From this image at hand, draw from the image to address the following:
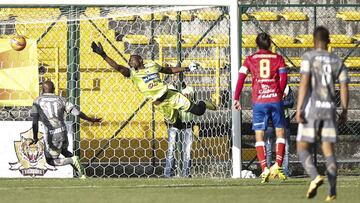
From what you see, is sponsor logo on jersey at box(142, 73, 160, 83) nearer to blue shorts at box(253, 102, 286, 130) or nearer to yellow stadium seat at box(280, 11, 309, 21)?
blue shorts at box(253, 102, 286, 130)

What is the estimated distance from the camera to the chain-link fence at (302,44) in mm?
19925

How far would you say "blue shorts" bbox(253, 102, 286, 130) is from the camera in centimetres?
1477

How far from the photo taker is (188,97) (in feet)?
61.3

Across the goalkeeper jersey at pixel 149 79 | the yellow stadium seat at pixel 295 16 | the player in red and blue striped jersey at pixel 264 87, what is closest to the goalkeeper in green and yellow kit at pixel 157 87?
the goalkeeper jersey at pixel 149 79

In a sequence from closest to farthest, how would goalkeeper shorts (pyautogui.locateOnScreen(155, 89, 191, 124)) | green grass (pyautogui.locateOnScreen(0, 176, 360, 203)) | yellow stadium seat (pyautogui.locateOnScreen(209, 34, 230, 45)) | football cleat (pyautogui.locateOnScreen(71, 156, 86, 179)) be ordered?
green grass (pyautogui.locateOnScreen(0, 176, 360, 203)) < football cleat (pyautogui.locateOnScreen(71, 156, 86, 179)) < goalkeeper shorts (pyautogui.locateOnScreen(155, 89, 191, 124)) < yellow stadium seat (pyautogui.locateOnScreen(209, 34, 230, 45))

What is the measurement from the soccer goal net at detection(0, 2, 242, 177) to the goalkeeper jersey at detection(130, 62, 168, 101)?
108cm

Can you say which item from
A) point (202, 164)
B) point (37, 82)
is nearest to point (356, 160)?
point (202, 164)

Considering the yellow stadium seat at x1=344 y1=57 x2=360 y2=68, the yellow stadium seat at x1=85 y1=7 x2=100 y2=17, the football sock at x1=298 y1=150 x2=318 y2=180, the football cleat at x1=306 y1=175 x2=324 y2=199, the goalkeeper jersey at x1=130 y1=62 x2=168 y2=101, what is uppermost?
the yellow stadium seat at x1=85 y1=7 x2=100 y2=17

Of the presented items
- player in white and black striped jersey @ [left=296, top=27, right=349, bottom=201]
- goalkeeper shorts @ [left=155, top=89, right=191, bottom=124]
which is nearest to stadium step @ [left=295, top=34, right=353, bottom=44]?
goalkeeper shorts @ [left=155, top=89, right=191, bottom=124]

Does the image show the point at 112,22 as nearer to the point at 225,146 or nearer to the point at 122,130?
the point at 122,130

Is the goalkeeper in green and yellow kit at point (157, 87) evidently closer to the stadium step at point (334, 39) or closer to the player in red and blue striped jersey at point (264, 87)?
the player in red and blue striped jersey at point (264, 87)

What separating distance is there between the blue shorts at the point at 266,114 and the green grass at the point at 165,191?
2.64 feet

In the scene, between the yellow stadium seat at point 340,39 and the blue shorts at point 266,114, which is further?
the yellow stadium seat at point 340,39

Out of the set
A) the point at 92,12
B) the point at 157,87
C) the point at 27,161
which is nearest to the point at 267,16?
the point at 92,12
